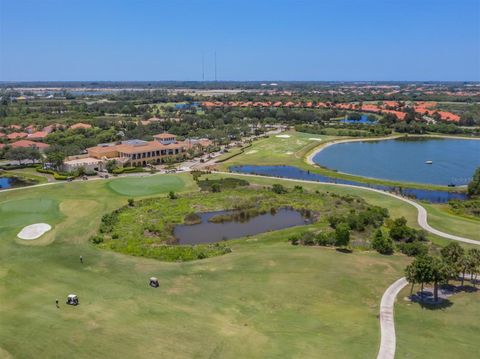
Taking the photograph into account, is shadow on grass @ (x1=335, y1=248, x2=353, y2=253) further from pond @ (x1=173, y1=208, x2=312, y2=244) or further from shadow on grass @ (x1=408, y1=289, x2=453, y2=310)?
pond @ (x1=173, y1=208, x2=312, y2=244)

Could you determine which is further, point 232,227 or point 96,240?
point 232,227

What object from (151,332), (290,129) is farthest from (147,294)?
(290,129)

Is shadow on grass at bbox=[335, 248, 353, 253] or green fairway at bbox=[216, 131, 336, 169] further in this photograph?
green fairway at bbox=[216, 131, 336, 169]

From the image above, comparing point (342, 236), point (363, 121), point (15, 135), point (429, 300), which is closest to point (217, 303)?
point (429, 300)

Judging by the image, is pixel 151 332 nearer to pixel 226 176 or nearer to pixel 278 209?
pixel 278 209

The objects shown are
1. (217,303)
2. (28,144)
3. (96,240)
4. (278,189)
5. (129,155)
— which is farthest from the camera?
(28,144)

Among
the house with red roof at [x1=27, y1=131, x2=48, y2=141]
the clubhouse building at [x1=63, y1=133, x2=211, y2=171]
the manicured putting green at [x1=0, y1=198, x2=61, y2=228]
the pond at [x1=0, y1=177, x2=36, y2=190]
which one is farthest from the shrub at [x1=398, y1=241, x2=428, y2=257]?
the house with red roof at [x1=27, y1=131, x2=48, y2=141]

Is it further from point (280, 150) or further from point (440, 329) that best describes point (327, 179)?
point (440, 329)

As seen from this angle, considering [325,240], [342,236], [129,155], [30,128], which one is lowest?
[325,240]
